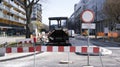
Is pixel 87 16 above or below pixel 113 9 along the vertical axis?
below

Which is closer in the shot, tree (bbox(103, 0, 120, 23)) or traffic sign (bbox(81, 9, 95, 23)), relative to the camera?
traffic sign (bbox(81, 9, 95, 23))

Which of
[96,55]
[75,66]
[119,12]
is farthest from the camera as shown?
[119,12]

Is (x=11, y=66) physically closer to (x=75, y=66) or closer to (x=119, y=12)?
(x=75, y=66)

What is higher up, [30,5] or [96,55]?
[30,5]

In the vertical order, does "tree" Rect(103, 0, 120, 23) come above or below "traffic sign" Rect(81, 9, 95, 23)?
above

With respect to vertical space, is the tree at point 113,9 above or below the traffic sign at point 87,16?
above

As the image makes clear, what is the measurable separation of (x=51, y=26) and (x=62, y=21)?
7.34ft

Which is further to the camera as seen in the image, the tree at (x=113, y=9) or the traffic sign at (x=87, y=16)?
the tree at (x=113, y=9)

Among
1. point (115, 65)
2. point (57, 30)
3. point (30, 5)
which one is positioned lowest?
point (115, 65)

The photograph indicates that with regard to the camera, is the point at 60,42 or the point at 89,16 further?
the point at 60,42

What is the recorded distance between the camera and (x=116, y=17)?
68750 millimetres

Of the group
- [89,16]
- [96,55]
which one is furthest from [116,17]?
[89,16]

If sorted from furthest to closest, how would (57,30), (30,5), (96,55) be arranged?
(30,5) < (57,30) < (96,55)

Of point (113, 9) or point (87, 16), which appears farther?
point (113, 9)
